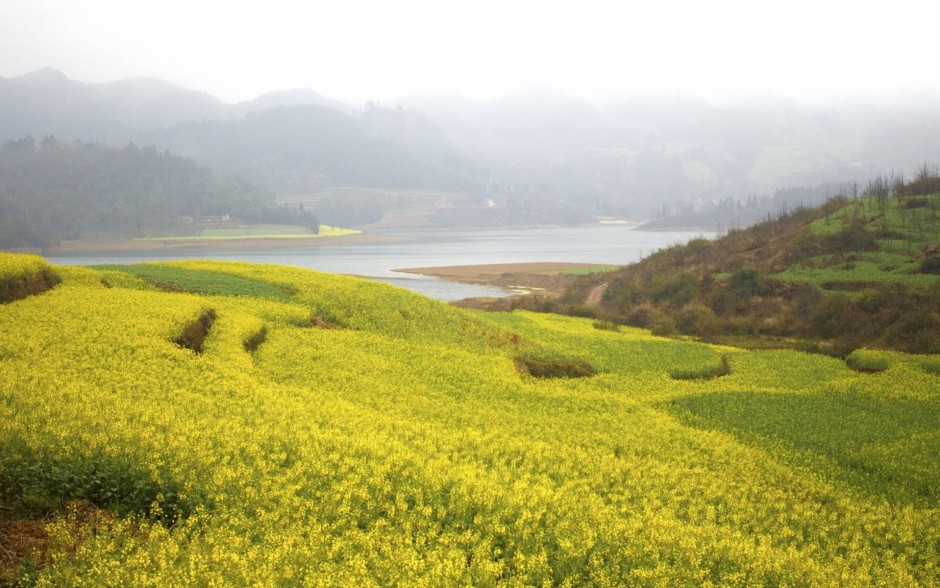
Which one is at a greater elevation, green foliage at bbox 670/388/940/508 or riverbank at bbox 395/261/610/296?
riverbank at bbox 395/261/610/296

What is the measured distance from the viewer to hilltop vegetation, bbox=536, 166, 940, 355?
40.2 metres

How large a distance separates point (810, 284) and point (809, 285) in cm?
14

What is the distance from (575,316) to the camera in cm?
5325

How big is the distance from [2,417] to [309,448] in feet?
16.4

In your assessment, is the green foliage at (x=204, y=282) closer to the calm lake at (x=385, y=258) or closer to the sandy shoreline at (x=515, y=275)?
the calm lake at (x=385, y=258)

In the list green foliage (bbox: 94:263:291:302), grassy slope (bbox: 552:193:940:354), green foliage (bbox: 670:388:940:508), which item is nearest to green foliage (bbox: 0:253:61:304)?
green foliage (bbox: 94:263:291:302)

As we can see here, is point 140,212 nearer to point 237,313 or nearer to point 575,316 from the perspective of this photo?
point 575,316

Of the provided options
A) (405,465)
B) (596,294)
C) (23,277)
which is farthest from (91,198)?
(405,465)

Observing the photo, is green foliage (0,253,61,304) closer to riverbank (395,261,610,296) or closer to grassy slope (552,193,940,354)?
grassy slope (552,193,940,354)

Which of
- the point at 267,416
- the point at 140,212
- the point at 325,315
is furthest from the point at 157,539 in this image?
the point at 140,212

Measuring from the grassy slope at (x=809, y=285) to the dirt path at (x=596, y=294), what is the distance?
940 millimetres

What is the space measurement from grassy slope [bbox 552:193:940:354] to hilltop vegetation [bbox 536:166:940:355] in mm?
77

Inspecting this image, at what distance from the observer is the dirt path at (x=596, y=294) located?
65.3 meters

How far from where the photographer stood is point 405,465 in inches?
472
